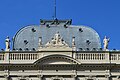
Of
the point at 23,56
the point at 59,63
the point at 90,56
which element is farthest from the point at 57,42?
the point at 23,56

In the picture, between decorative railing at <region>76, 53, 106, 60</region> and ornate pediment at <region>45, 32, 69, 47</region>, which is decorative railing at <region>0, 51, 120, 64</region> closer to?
decorative railing at <region>76, 53, 106, 60</region>

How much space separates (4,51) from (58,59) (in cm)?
824

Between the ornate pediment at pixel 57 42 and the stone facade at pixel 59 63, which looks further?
the ornate pediment at pixel 57 42

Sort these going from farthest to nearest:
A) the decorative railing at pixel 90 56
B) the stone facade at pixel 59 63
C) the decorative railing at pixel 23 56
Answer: the decorative railing at pixel 23 56, the decorative railing at pixel 90 56, the stone facade at pixel 59 63

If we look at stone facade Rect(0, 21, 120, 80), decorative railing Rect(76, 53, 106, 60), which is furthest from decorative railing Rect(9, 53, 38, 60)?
decorative railing Rect(76, 53, 106, 60)

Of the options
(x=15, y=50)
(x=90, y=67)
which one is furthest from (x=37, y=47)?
(x=90, y=67)

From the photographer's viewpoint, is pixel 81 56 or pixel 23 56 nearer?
pixel 81 56

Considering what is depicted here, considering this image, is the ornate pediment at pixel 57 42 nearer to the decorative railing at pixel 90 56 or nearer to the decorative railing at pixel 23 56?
the decorative railing at pixel 23 56

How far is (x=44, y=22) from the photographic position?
299 ft

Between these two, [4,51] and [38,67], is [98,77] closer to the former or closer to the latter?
[38,67]

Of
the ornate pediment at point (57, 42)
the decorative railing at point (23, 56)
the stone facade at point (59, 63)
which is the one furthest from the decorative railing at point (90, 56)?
the decorative railing at point (23, 56)

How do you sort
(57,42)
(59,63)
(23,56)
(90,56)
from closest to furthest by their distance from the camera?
(59,63)
(90,56)
(23,56)
(57,42)

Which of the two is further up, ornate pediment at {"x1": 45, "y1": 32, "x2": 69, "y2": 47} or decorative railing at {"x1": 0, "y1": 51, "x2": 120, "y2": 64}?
ornate pediment at {"x1": 45, "y1": 32, "x2": 69, "y2": 47}

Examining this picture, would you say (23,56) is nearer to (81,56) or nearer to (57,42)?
(57,42)
